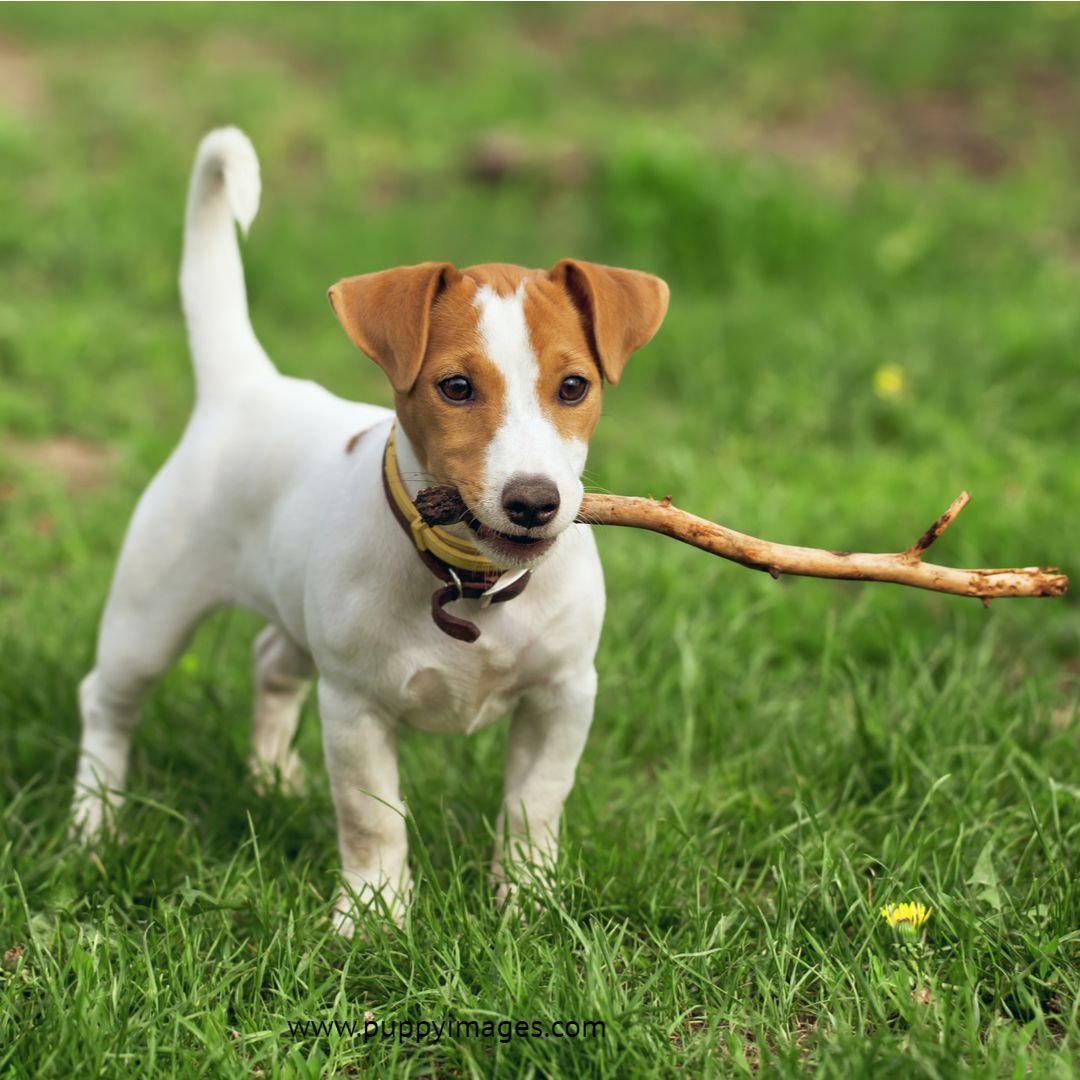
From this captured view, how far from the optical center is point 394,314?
297cm

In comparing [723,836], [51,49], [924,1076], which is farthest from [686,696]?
[51,49]

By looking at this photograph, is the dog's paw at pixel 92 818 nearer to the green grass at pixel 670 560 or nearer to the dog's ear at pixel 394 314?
the green grass at pixel 670 560

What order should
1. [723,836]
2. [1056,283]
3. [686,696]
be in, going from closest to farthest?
[723,836]
[686,696]
[1056,283]

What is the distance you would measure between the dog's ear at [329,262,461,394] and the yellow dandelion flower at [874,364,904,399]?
406 centimetres

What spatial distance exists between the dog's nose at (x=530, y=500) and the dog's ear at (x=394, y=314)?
37 centimetres

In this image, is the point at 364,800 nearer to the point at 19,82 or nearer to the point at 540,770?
the point at 540,770

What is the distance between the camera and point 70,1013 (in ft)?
9.24

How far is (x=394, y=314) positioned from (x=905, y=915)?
5.54 ft

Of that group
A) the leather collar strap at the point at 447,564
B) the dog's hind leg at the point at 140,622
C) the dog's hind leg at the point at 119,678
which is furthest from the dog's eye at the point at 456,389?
the dog's hind leg at the point at 119,678

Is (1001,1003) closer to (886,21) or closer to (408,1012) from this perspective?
(408,1012)

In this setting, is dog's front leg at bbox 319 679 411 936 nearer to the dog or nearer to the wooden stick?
the dog

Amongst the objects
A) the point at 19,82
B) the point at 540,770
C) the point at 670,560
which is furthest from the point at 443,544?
the point at 19,82

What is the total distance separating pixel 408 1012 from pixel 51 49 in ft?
39.6

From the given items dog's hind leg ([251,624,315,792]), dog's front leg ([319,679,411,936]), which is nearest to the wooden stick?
dog's front leg ([319,679,411,936])
